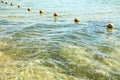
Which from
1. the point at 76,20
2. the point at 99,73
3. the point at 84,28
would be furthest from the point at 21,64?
the point at 76,20

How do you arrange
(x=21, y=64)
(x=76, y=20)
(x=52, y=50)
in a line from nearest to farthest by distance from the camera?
(x=21, y=64) < (x=52, y=50) < (x=76, y=20)

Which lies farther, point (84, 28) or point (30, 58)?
point (84, 28)

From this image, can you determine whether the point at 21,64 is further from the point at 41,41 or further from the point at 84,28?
the point at 84,28

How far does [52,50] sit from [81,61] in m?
1.84

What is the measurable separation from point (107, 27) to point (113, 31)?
49.9 inches

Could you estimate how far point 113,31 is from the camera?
1616cm

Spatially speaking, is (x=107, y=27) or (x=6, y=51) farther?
(x=107, y=27)

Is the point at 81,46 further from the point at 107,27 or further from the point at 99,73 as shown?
the point at 107,27

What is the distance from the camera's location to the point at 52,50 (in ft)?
36.2

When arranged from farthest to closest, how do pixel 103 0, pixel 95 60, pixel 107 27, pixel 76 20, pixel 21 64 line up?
pixel 103 0 < pixel 76 20 < pixel 107 27 < pixel 95 60 < pixel 21 64

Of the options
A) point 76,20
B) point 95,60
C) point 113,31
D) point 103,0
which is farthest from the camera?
point 103,0

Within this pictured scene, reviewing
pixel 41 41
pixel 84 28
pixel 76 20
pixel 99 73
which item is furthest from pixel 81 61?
pixel 76 20

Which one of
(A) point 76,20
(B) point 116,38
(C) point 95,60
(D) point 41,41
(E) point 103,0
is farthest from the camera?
(E) point 103,0

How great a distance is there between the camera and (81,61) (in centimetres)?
984
